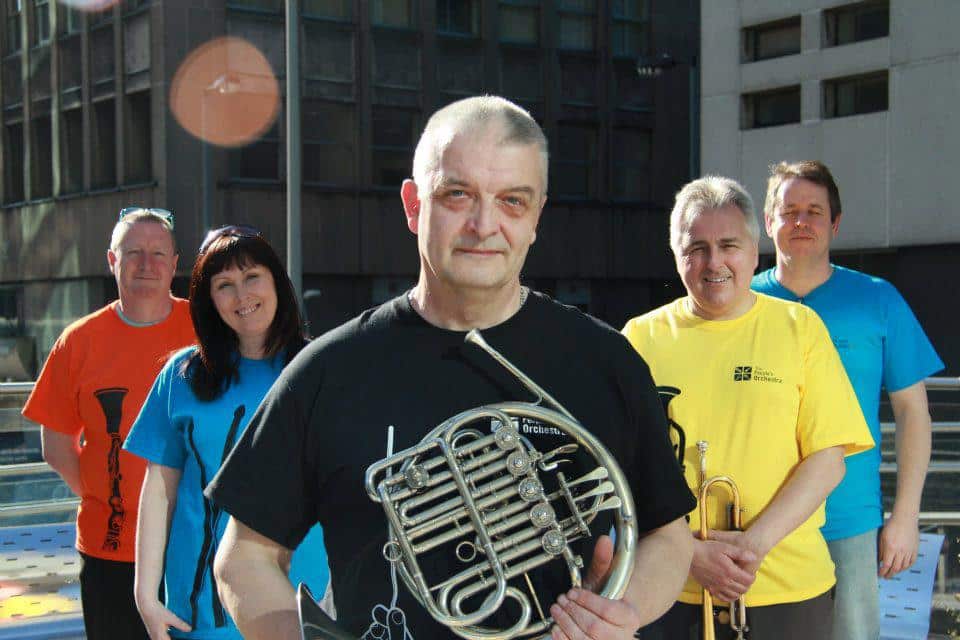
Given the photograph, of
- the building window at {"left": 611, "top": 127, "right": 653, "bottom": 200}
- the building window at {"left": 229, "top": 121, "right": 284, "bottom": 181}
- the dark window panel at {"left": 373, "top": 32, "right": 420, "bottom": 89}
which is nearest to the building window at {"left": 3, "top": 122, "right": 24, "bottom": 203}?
the building window at {"left": 229, "top": 121, "right": 284, "bottom": 181}

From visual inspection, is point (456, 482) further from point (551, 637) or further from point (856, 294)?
point (856, 294)

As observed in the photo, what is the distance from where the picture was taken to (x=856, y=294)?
416 centimetres

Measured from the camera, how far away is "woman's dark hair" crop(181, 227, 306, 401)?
12.6ft

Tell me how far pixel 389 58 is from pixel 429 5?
180 cm

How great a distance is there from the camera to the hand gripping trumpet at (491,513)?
206 cm

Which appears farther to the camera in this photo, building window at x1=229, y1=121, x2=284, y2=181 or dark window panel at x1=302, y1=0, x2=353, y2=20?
dark window panel at x1=302, y1=0, x2=353, y2=20

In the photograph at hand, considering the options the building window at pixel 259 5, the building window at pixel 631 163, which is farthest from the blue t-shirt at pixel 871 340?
the building window at pixel 631 163

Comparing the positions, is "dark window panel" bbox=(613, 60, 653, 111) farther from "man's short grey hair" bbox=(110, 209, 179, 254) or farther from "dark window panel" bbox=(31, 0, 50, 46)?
"man's short grey hair" bbox=(110, 209, 179, 254)

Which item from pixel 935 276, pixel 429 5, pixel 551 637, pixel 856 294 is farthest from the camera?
pixel 429 5

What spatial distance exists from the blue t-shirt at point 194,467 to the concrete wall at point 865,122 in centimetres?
2681

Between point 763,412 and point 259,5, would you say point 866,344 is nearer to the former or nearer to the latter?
point 763,412

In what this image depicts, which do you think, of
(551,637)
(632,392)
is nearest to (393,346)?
(632,392)

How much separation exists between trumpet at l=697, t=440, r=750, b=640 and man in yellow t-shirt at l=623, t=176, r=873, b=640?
0.09 ft

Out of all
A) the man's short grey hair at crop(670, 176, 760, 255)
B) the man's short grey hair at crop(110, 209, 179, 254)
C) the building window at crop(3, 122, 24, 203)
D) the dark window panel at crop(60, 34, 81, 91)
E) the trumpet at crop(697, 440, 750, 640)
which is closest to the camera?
the trumpet at crop(697, 440, 750, 640)
